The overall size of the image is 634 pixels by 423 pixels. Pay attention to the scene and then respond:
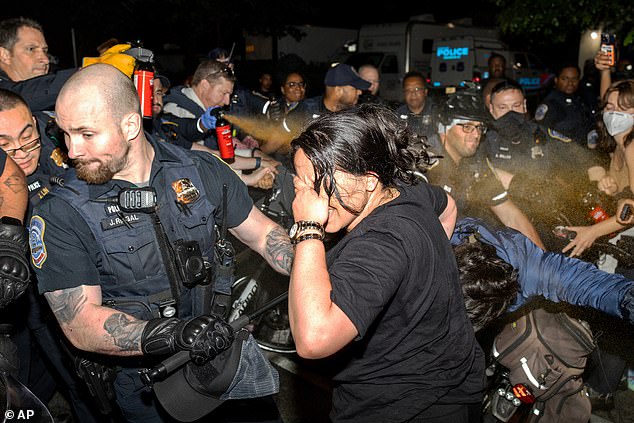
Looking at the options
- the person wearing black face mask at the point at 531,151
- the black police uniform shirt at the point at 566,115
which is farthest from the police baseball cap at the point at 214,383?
the black police uniform shirt at the point at 566,115

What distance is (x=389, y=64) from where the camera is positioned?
20.4 metres

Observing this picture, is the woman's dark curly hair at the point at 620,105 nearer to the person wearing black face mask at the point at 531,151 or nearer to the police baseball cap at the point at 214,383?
the person wearing black face mask at the point at 531,151

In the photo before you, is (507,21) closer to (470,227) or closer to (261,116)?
(261,116)

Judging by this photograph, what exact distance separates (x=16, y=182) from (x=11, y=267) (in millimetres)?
759

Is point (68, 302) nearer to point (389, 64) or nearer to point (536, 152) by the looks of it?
point (536, 152)

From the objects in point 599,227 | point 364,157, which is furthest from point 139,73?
point 599,227

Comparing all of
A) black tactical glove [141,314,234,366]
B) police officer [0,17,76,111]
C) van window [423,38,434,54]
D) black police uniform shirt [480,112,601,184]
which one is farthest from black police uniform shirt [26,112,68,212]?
van window [423,38,434,54]

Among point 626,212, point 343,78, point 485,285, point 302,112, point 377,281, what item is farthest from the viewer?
point 302,112

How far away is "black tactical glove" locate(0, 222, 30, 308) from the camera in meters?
2.46

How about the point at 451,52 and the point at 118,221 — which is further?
the point at 451,52

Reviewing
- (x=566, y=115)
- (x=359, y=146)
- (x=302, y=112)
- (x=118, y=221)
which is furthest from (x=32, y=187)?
(x=566, y=115)

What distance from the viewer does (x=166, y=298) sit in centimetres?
259

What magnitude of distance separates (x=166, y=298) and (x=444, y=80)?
18237mm

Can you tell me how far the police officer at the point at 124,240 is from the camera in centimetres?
233
